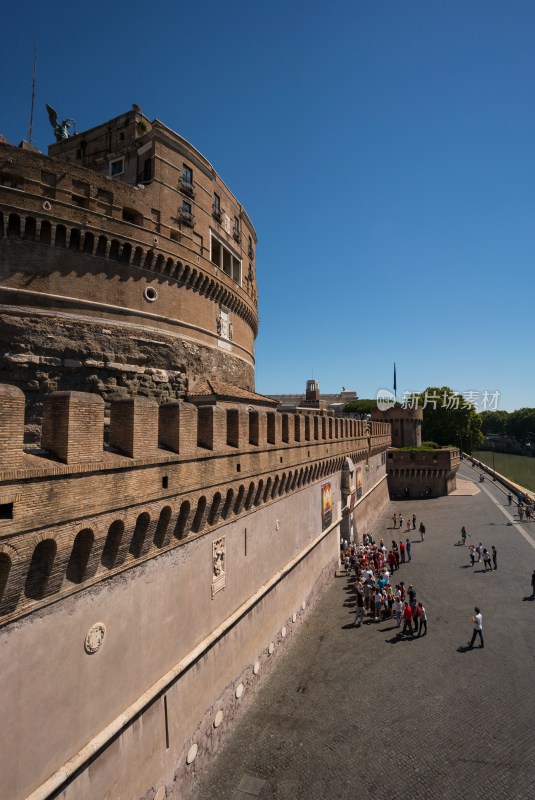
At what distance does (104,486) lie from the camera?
5.97 meters

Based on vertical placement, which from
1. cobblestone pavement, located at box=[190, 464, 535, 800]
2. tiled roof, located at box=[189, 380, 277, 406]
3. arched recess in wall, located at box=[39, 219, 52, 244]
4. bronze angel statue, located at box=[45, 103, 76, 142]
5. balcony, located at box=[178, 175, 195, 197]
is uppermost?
bronze angel statue, located at box=[45, 103, 76, 142]

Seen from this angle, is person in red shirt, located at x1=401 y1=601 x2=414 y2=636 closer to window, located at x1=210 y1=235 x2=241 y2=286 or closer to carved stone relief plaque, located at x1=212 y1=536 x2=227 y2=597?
carved stone relief plaque, located at x1=212 y1=536 x2=227 y2=597

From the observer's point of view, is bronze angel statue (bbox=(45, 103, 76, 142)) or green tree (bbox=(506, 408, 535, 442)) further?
green tree (bbox=(506, 408, 535, 442))

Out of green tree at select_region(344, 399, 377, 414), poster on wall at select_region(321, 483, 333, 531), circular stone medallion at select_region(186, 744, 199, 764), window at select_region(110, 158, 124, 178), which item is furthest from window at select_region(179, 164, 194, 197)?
green tree at select_region(344, 399, 377, 414)

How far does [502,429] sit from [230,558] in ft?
395

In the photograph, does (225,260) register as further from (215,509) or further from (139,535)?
(139,535)

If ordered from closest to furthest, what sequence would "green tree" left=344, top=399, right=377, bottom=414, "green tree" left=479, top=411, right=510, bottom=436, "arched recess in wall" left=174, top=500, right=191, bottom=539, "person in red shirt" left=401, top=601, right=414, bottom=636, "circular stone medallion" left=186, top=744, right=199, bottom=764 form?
1. "arched recess in wall" left=174, top=500, right=191, bottom=539
2. "circular stone medallion" left=186, top=744, right=199, bottom=764
3. "person in red shirt" left=401, top=601, right=414, bottom=636
4. "green tree" left=344, top=399, right=377, bottom=414
5. "green tree" left=479, top=411, right=510, bottom=436

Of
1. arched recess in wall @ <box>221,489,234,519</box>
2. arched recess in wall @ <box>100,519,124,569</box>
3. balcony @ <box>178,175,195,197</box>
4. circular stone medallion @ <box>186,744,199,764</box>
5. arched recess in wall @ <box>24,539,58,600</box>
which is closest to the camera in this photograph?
arched recess in wall @ <box>24,539,58,600</box>

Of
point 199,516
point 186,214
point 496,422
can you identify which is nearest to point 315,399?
point 186,214

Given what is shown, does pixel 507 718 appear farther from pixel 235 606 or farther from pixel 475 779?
pixel 235 606

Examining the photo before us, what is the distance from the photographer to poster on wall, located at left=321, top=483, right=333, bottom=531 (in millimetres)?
18750

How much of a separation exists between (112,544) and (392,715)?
883 centimetres

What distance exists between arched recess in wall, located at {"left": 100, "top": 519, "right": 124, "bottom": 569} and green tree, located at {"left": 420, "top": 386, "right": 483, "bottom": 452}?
196 ft

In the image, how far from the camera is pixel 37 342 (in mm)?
16531
